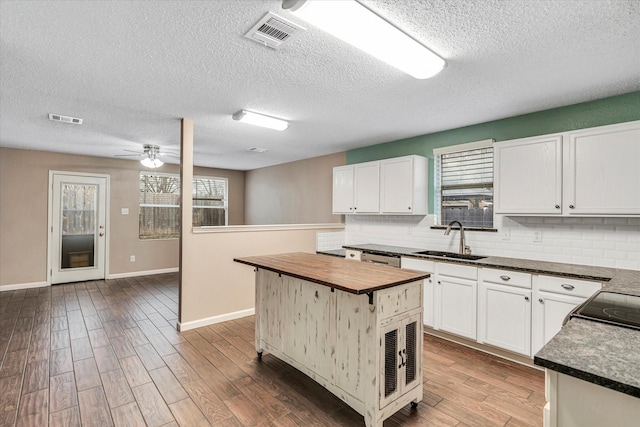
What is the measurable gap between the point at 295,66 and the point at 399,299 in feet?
6.00

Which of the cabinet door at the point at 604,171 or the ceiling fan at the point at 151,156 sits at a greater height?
the ceiling fan at the point at 151,156

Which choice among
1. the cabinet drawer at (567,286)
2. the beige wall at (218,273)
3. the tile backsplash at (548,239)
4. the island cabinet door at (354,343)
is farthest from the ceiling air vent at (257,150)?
the cabinet drawer at (567,286)

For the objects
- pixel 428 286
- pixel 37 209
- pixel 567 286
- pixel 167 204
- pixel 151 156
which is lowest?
pixel 428 286

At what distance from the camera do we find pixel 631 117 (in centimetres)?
275

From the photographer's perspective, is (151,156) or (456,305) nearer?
(456,305)

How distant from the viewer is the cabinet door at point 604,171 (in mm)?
2494

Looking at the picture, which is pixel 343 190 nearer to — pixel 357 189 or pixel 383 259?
pixel 357 189

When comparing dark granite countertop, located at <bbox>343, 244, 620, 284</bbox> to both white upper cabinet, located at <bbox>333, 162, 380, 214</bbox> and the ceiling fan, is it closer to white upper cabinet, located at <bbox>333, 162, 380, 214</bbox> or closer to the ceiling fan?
white upper cabinet, located at <bbox>333, 162, 380, 214</bbox>

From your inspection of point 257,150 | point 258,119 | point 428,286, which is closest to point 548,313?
point 428,286

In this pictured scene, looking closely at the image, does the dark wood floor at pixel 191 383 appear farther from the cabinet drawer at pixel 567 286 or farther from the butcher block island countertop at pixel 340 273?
the butcher block island countertop at pixel 340 273

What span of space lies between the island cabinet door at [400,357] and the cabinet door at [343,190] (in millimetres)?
2773

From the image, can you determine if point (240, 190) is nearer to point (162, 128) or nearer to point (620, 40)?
point (162, 128)

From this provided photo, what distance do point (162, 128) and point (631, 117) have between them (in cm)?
496

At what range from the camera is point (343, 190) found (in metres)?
4.92
